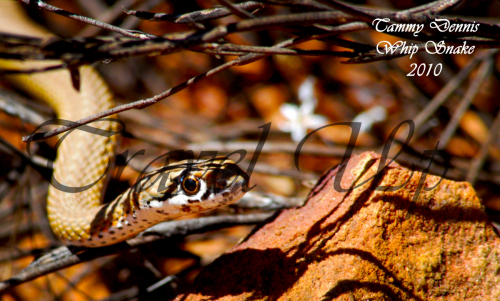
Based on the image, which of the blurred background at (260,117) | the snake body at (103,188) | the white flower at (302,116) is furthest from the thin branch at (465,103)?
the snake body at (103,188)

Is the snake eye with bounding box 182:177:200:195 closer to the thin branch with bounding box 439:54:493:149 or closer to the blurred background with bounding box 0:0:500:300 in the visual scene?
the blurred background with bounding box 0:0:500:300

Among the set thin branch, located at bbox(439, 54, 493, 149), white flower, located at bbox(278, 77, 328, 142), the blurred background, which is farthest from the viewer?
white flower, located at bbox(278, 77, 328, 142)

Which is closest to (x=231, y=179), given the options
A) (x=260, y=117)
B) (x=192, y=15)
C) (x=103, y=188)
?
(x=192, y=15)

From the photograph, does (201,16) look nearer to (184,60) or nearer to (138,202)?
(138,202)

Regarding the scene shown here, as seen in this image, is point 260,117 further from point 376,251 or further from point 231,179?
point 376,251

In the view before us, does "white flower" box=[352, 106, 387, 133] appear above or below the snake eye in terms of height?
above

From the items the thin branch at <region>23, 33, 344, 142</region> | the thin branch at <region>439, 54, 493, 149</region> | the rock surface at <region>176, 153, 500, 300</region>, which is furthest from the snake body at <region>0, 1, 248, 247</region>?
the thin branch at <region>439, 54, 493, 149</region>

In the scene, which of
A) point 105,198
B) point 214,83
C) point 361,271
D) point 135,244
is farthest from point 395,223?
point 214,83

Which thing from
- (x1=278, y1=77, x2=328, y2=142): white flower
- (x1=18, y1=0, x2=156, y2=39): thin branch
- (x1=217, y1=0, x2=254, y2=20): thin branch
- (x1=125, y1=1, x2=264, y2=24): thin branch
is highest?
(x1=278, y1=77, x2=328, y2=142): white flower
